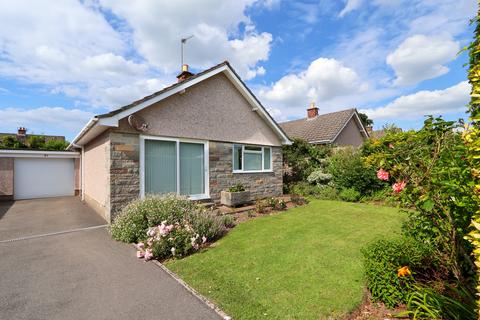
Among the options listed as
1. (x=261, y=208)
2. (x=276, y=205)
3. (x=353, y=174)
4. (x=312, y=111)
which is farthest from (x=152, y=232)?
(x=312, y=111)

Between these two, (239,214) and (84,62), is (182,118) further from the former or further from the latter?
(84,62)

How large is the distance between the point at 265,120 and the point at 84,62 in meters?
8.58

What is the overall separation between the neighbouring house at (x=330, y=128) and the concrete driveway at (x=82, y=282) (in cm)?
1557

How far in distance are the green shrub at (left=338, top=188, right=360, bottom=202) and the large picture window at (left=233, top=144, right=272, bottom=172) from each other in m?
4.00

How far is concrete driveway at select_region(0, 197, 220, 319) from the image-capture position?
131 inches

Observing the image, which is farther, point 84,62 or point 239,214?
point 84,62

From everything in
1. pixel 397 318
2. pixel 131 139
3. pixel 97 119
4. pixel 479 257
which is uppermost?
pixel 97 119

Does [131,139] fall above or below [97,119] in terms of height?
below

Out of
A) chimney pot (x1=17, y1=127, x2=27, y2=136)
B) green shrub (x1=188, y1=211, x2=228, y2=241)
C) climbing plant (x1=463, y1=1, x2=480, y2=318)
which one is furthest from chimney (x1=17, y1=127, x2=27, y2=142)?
climbing plant (x1=463, y1=1, x2=480, y2=318)

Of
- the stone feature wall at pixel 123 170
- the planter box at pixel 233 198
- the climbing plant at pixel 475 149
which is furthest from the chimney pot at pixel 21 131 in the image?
the climbing plant at pixel 475 149

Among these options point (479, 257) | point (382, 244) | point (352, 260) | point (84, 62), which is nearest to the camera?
point (479, 257)

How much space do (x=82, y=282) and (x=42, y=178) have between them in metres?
13.8

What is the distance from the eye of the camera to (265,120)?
12.1 meters

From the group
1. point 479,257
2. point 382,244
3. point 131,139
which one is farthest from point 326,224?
point 131,139
